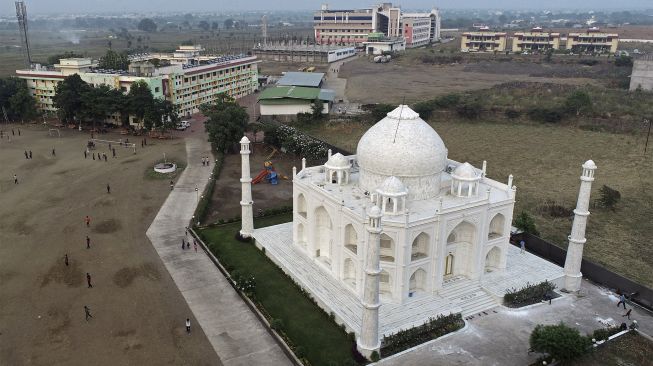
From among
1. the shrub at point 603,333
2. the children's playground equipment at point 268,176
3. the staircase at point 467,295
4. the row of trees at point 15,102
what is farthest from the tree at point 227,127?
the shrub at point 603,333

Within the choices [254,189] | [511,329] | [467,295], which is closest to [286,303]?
[467,295]

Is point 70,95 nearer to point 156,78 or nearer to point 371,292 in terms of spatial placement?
point 156,78

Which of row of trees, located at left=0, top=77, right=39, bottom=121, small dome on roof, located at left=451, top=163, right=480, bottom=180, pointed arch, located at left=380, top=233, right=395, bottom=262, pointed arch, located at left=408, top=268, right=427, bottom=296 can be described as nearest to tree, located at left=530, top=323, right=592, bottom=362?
pointed arch, located at left=408, top=268, right=427, bottom=296

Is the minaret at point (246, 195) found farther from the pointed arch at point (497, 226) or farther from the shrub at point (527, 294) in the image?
the shrub at point (527, 294)

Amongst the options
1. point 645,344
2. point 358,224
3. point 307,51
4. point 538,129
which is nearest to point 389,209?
point 358,224

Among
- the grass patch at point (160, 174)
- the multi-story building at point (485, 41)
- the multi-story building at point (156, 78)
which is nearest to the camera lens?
the grass patch at point (160, 174)

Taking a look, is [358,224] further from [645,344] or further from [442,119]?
[442,119]
